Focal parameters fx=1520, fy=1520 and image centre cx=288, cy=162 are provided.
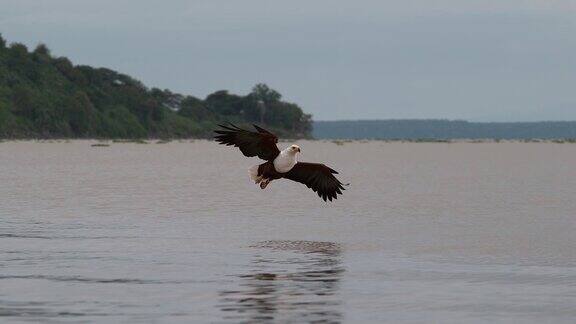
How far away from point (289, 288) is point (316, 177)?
7.86m

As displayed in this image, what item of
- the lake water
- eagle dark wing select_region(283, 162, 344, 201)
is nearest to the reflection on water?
the lake water

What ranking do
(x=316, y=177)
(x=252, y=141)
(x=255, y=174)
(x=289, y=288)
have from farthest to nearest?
(x=316, y=177), (x=255, y=174), (x=252, y=141), (x=289, y=288)

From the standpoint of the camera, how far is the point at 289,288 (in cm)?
1936

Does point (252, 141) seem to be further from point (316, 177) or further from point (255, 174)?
point (316, 177)

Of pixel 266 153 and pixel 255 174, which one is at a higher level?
pixel 266 153

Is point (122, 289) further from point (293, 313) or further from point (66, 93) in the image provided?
point (66, 93)

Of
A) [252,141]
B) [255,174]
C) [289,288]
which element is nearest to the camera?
[289,288]

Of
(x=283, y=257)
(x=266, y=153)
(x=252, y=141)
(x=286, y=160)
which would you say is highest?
(x=252, y=141)

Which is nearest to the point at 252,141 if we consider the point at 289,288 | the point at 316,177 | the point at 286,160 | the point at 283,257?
the point at 286,160

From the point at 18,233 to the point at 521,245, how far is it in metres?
8.94

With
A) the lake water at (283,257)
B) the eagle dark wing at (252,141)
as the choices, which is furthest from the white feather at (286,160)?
the lake water at (283,257)

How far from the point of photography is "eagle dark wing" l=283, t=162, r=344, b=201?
86.9 feet

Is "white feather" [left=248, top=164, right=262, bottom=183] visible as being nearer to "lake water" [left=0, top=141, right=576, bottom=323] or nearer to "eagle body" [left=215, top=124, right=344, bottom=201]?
"eagle body" [left=215, top=124, right=344, bottom=201]

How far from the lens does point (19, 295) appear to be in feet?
60.4
